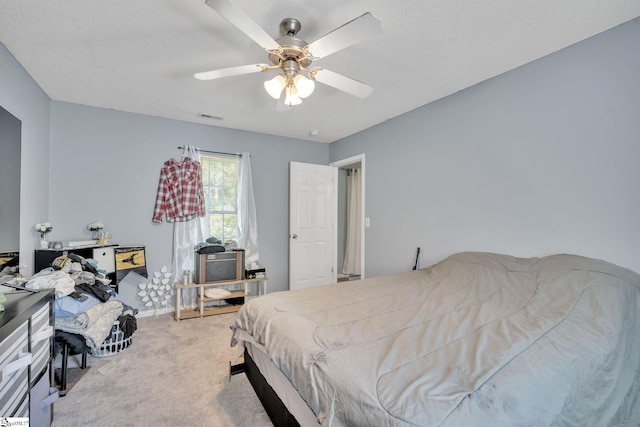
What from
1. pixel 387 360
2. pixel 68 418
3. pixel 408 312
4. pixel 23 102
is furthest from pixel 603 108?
pixel 23 102

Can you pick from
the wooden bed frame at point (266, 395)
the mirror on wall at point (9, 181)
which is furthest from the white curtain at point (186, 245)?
the wooden bed frame at point (266, 395)

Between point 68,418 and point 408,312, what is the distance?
7.08ft

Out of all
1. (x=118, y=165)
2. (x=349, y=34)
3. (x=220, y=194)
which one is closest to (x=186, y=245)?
(x=220, y=194)

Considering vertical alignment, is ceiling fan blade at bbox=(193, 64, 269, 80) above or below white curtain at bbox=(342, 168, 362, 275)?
above

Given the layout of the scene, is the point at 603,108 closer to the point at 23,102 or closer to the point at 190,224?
the point at 190,224

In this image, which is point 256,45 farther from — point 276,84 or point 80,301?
point 80,301

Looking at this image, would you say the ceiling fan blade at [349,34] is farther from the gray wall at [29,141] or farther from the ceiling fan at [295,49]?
the gray wall at [29,141]

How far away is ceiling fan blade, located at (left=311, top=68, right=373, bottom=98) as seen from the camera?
180cm

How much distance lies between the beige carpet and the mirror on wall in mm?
1128

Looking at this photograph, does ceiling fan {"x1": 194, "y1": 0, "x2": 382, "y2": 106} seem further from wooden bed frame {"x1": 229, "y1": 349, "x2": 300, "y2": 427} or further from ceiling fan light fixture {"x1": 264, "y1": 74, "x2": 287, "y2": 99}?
wooden bed frame {"x1": 229, "y1": 349, "x2": 300, "y2": 427}

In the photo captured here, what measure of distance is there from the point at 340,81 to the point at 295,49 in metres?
0.37

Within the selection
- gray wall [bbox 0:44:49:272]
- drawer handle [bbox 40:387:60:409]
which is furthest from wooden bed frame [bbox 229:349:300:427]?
gray wall [bbox 0:44:49:272]

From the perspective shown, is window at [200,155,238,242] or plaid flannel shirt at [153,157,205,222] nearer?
plaid flannel shirt at [153,157,205,222]

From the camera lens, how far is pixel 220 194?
13.0 ft
